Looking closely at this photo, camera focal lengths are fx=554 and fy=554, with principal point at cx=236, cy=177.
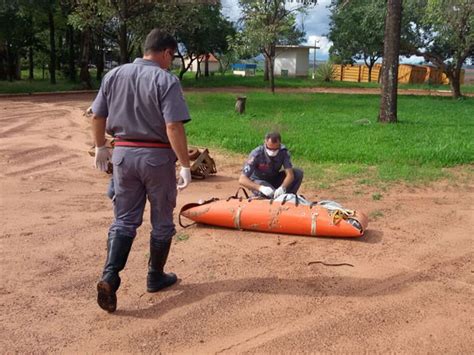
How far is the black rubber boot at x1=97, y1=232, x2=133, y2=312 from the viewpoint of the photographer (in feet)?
12.4

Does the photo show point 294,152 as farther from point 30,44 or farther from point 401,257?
point 30,44

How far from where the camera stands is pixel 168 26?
85.2 ft

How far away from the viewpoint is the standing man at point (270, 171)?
6221 mm

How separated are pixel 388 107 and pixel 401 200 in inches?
286

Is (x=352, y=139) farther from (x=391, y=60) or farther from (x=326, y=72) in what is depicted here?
(x=326, y=72)

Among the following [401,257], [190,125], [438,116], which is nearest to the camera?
[401,257]

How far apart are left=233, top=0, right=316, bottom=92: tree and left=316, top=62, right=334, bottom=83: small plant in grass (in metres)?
16.7

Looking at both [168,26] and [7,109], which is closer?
[7,109]

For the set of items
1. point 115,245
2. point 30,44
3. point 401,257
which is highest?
point 30,44

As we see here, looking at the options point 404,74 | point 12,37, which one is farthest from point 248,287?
point 404,74

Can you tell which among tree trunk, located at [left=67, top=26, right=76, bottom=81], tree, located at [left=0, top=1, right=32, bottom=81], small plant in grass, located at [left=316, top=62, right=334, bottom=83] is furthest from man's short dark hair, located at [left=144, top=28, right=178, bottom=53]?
small plant in grass, located at [left=316, top=62, right=334, bottom=83]

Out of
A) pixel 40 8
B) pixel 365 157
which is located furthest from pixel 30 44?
pixel 365 157

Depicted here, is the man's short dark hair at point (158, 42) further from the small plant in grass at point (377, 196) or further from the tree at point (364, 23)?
the tree at point (364, 23)

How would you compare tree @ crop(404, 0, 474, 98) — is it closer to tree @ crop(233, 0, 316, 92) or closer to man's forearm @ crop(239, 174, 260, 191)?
tree @ crop(233, 0, 316, 92)
